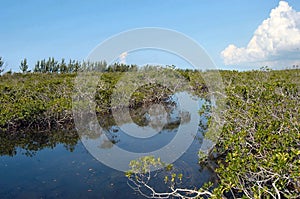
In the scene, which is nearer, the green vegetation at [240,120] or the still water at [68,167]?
the green vegetation at [240,120]

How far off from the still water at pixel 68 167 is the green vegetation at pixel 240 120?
343mm

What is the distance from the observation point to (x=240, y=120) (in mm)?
5922

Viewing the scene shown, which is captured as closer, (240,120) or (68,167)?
(240,120)

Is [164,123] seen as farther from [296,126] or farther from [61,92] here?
[296,126]

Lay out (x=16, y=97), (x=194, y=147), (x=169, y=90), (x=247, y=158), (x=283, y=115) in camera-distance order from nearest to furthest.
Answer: (x=247, y=158), (x=283, y=115), (x=194, y=147), (x=16, y=97), (x=169, y=90)

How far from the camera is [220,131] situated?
676 cm

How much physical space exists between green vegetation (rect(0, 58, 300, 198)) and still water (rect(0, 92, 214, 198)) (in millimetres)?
343

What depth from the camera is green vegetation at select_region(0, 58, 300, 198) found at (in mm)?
4191

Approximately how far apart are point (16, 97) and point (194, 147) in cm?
882

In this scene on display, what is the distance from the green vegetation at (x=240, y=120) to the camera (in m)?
4.19

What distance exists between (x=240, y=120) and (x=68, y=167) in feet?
16.6

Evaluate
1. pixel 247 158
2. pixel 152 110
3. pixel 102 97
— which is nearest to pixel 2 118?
pixel 102 97

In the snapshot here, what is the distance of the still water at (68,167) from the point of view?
6.62 metres

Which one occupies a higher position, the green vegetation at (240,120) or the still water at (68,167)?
the green vegetation at (240,120)
